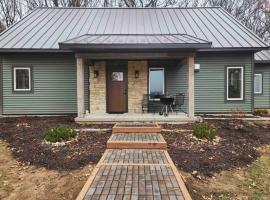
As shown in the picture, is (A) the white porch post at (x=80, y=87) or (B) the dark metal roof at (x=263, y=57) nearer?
(A) the white porch post at (x=80, y=87)

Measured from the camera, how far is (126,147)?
21.4ft

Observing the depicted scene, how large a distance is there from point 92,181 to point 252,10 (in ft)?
90.7

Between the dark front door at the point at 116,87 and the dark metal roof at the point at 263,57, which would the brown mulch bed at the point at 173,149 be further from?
the dark metal roof at the point at 263,57

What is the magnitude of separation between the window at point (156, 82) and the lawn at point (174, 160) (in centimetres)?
382

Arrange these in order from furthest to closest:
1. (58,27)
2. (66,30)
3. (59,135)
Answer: (58,27)
(66,30)
(59,135)

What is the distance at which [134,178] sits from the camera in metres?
4.47

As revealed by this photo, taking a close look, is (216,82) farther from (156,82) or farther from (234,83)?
(156,82)

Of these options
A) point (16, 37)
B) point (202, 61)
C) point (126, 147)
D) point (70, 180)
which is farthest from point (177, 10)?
point (70, 180)

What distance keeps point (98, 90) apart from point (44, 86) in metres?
2.38

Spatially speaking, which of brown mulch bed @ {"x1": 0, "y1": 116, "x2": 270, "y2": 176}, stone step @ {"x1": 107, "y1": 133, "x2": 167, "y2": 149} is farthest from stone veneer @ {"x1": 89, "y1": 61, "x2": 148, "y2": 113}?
stone step @ {"x1": 107, "y1": 133, "x2": 167, "y2": 149}

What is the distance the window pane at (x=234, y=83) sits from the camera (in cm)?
1224

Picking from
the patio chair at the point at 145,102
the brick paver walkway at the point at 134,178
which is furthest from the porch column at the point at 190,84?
the brick paver walkway at the point at 134,178

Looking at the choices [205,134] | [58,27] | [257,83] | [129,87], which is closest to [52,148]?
[205,134]

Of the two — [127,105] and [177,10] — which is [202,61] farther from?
[177,10]
